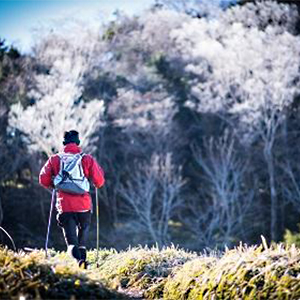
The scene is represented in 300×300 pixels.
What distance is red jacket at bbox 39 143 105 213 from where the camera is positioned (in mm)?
5465

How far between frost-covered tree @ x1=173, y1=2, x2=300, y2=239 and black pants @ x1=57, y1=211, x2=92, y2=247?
1934 cm

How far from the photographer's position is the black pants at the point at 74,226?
5469 millimetres

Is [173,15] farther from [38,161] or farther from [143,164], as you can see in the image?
[38,161]

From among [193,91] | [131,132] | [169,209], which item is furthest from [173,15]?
[169,209]

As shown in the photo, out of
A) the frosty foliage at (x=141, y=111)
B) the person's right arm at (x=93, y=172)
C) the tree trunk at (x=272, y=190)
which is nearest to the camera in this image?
the person's right arm at (x=93, y=172)

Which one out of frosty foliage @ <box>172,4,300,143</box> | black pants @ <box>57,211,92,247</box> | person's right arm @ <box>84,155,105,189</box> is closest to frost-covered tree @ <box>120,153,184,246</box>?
frosty foliage @ <box>172,4,300,143</box>

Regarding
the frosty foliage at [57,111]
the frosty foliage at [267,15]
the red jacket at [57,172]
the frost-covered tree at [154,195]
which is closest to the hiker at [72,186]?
the red jacket at [57,172]

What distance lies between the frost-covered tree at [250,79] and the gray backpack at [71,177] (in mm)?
19599

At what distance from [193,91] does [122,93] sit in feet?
12.6

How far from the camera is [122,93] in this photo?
1058 inches

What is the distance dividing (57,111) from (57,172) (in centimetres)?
1732

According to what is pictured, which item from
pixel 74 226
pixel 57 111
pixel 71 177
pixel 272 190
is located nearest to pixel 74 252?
pixel 74 226

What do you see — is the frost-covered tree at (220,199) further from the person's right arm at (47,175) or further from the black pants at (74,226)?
the person's right arm at (47,175)

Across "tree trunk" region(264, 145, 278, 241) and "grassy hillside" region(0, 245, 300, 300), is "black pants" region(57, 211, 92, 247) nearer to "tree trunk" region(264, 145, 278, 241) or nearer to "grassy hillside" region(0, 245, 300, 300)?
"grassy hillside" region(0, 245, 300, 300)
